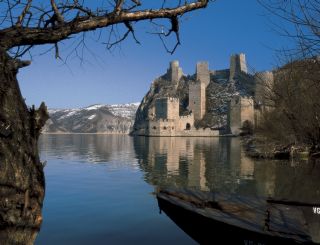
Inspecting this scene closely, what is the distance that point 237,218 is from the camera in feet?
26.1

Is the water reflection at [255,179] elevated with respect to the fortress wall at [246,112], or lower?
lower

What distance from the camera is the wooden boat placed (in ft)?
22.6

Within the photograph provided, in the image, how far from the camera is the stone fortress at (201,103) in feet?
319

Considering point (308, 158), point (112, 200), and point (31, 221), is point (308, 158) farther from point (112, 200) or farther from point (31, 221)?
point (31, 221)

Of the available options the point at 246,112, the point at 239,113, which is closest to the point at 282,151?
the point at 239,113

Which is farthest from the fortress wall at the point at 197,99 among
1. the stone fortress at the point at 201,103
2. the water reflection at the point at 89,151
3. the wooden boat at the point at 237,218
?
the wooden boat at the point at 237,218

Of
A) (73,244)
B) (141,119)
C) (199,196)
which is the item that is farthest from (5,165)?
(141,119)

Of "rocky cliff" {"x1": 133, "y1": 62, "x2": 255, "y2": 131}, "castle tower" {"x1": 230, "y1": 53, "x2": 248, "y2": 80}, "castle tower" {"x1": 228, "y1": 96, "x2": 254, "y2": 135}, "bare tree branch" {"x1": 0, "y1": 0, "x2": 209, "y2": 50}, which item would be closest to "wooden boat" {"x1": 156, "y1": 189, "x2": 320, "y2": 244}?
"bare tree branch" {"x1": 0, "y1": 0, "x2": 209, "y2": 50}

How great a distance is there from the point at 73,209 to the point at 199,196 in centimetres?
500

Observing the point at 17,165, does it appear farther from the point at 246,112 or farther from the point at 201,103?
the point at 201,103

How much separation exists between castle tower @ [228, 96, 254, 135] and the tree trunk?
91.9 m

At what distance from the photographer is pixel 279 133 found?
3022 cm

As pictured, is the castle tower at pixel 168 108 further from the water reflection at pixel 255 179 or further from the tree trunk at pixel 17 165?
the tree trunk at pixel 17 165

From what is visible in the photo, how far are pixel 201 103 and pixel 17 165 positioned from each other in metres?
106
